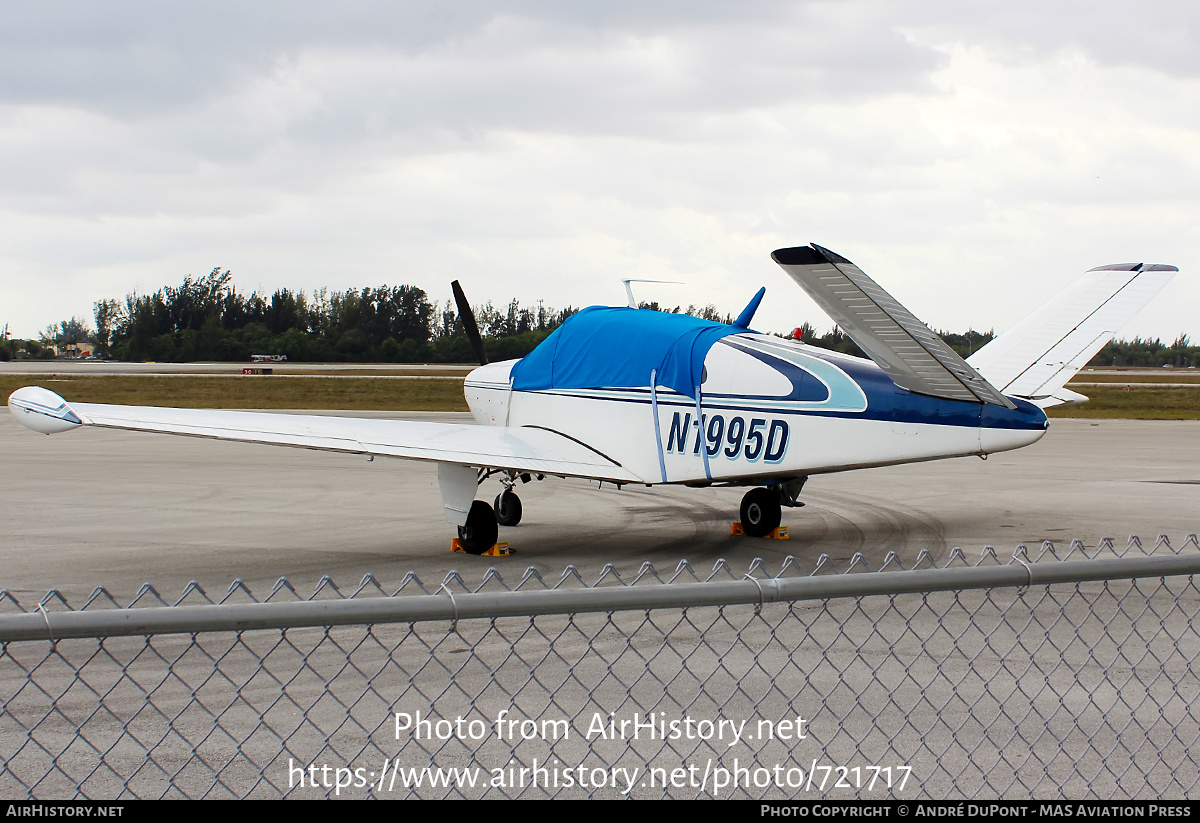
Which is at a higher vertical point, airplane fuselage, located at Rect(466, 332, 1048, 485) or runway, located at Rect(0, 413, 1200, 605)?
airplane fuselage, located at Rect(466, 332, 1048, 485)

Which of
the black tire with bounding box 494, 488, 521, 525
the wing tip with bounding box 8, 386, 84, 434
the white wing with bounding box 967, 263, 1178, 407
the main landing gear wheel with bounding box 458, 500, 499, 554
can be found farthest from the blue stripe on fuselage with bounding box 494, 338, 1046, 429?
the wing tip with bounding box 8, 386, 84, 434

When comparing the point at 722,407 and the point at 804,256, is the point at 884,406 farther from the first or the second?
the point at 804,256

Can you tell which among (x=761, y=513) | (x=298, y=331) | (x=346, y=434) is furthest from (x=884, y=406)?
(x=298, y=331)

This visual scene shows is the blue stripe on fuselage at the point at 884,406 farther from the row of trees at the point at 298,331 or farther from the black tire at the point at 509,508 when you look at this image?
the row of trees at the point at 298,331

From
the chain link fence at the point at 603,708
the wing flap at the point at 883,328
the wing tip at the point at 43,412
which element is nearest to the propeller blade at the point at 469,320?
the wing tip at the point at 43,412

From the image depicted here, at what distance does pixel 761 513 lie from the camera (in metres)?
12.3

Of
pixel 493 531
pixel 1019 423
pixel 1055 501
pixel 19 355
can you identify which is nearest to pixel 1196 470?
pixel 1055 501

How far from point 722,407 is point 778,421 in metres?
0.64

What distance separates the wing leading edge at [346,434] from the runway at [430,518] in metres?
1.00

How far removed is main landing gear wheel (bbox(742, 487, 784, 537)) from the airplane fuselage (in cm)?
156

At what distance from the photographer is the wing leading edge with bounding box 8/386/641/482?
10.1 m

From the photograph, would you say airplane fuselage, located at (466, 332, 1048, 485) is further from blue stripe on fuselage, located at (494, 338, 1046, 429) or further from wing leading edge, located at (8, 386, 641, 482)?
wing leading edge, located at (8, 386, 641, 482)

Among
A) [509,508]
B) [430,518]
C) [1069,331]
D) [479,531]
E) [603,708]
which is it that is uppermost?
[1069,331]
